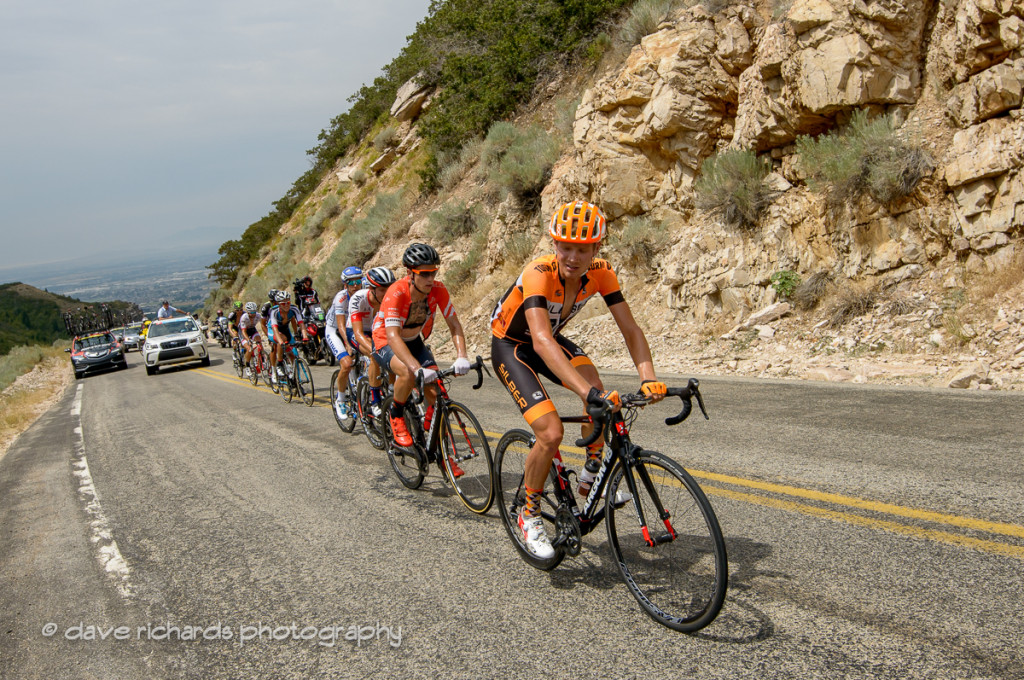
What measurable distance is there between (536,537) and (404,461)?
2698 mm

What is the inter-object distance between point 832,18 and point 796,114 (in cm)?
169

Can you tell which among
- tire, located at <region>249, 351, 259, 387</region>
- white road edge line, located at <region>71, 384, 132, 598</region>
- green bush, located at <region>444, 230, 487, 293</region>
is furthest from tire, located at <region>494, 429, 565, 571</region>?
green bush, located at <region>444, 230, 487, 293</region>

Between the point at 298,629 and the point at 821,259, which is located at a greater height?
the point at 821,259

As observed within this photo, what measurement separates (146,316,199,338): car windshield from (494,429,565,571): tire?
22.4 metres

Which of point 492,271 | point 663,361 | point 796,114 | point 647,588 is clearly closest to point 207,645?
point 647,588

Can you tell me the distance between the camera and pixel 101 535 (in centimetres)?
577

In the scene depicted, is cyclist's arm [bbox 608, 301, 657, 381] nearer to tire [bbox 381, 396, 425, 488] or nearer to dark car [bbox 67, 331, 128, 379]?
tire [bbox 381, 396, 425, 488]

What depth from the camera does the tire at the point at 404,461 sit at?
19.7 ft

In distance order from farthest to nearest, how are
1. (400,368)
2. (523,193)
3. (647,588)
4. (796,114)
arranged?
1. (523,193)
2. (796,114)
3. (400,368)
4. (647,588)

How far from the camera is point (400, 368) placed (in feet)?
19.4

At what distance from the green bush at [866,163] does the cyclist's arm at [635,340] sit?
8.76m

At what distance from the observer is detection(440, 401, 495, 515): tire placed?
5184mm

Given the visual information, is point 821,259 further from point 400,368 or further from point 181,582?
point 181,582

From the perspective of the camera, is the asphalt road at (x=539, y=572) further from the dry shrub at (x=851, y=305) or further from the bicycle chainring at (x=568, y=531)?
the dry shrub at (x=851, y=305)
